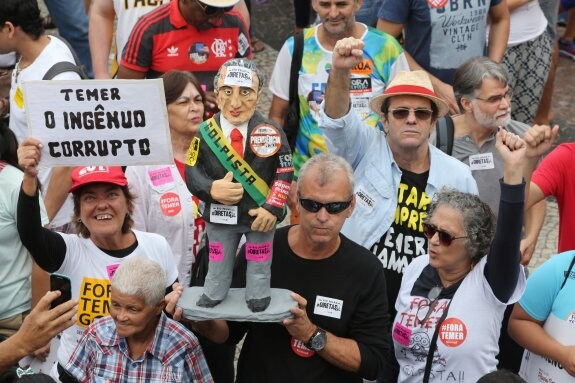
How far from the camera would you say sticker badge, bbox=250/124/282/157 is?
419 cm

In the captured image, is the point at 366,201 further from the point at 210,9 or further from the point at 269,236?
the point at 210,9

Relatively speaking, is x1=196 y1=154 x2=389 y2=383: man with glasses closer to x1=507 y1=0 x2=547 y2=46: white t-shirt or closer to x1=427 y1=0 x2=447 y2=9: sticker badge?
x1=427 y1=0 x2=447 y2=9: sticker badge

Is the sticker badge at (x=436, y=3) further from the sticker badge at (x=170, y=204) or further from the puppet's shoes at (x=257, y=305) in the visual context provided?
the puppet's shoes at (x=257, y=305)

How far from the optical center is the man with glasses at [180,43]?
20.4 feet

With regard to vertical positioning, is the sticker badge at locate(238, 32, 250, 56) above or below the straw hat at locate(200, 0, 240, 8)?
below

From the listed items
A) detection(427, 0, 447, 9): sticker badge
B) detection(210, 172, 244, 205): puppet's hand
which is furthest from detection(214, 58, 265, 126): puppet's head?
detection(427, 0, 447, 9): sticker badge

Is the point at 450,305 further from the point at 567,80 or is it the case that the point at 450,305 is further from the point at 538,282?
the point at 567,80

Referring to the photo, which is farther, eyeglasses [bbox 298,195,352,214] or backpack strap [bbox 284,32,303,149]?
backpack strap [bbox 284,32,303,149]

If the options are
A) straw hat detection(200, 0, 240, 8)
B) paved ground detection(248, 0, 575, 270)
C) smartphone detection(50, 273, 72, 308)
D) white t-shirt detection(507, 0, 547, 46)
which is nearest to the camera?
smartphone detection(50, 273, 72, 308)

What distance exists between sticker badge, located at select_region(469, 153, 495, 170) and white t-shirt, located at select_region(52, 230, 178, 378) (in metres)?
1.83

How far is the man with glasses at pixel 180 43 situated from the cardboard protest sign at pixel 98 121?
1.69 metres

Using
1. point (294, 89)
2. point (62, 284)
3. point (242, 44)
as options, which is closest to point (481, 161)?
point (294, 89)

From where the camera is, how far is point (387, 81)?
245 inches

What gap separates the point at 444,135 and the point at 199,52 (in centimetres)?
157
